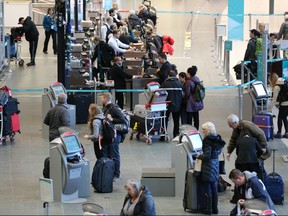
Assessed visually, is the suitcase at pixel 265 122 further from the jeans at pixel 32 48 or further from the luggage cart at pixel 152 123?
the jeans at pixel 32 48

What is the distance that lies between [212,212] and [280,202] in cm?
126

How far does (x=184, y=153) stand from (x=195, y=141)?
252 millimetres

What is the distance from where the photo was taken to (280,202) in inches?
674

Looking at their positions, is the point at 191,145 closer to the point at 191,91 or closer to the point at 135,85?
the point at 191,91

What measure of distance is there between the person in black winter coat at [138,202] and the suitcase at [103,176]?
2.85m

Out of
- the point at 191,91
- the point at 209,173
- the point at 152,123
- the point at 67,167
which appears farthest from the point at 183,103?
the point at 209,173

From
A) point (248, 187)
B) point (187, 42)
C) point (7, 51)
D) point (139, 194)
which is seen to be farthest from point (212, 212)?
point (187, 42)

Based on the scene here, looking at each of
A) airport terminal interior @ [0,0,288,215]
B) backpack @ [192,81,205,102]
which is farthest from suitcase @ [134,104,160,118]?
backpack @ [192,81,205,102]

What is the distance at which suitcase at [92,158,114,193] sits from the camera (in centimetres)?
1762

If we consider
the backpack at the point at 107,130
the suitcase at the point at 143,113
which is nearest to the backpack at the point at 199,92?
the suitcase at the point at 143,113

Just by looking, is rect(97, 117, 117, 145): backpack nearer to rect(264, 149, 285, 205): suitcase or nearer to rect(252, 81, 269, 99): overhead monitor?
rect(264, 149, 285, 205): suitcase

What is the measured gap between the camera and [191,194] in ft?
54.1

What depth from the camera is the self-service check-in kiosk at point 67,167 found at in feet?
55.4

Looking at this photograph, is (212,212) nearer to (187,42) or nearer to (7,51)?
(7,51)
